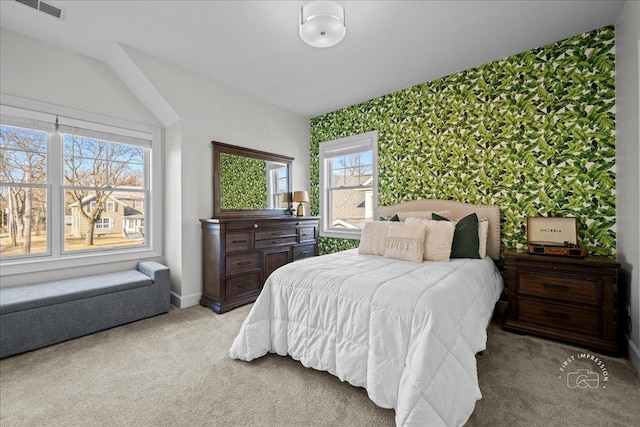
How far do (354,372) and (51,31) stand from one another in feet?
12.4

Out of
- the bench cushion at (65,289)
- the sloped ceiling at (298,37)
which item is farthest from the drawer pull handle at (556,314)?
Result: the bench cushion at (65,289)

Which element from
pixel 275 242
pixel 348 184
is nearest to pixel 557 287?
pixel 348 184

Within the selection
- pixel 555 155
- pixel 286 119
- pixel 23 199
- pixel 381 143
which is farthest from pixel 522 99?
pixel 23 199

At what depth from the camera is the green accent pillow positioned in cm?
270

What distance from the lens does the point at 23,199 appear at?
274 cm

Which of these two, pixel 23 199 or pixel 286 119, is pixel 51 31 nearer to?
pixel 23 199

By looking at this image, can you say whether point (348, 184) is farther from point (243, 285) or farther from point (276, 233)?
point (243, 285)

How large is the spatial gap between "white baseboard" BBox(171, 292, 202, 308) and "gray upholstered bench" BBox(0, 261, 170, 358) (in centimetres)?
20

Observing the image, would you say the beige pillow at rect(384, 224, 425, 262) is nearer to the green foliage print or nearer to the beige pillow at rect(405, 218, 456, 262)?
the beige pillow at rect(405, 218, 456, 262)

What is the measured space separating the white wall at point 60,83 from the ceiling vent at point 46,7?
22.2 inches

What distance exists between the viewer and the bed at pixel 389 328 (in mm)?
1370

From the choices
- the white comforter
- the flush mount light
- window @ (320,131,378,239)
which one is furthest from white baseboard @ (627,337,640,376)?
the flush mount light

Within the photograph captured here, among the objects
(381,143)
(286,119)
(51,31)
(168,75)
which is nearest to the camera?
(51,31)

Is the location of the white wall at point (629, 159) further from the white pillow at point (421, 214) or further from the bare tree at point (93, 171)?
the bare tree at point (93, 171)
